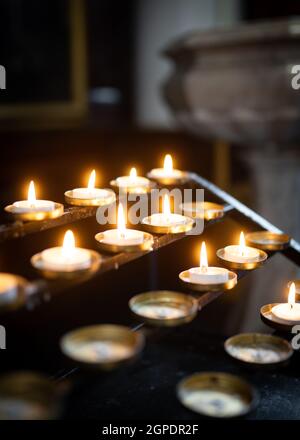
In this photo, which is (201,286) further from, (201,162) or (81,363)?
(201,162)

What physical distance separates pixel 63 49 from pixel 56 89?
10.5 inches

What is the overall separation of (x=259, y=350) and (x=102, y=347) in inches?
13.8

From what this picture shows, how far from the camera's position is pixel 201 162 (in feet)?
13.4

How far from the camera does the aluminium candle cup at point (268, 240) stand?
4.43 ft

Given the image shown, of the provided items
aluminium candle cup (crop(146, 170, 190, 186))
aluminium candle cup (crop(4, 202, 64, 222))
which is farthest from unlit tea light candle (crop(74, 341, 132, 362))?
aluminium candle cup (crop(146, 170, 190, 186))

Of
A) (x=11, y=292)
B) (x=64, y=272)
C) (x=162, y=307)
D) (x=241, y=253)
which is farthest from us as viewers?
(x=241, y=253)

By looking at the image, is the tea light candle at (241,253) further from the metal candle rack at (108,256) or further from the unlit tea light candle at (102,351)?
the unlit tea light candle at (102,351)

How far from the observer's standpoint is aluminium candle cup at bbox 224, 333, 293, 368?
999mm

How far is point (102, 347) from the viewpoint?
2.82 ft

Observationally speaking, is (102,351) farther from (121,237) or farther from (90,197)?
(90,197)

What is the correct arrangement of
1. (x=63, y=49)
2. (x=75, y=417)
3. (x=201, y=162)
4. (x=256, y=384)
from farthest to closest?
(x=201, y=162)
(x=63, y=49)
(x=256, y=384)
(x=75, y=417)

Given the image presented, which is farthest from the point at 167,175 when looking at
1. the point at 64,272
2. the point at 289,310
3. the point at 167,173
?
the point at 64,272

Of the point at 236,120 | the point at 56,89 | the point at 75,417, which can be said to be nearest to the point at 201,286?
the point at 75,417

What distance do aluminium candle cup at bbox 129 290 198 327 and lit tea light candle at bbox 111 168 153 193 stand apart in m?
0.44
